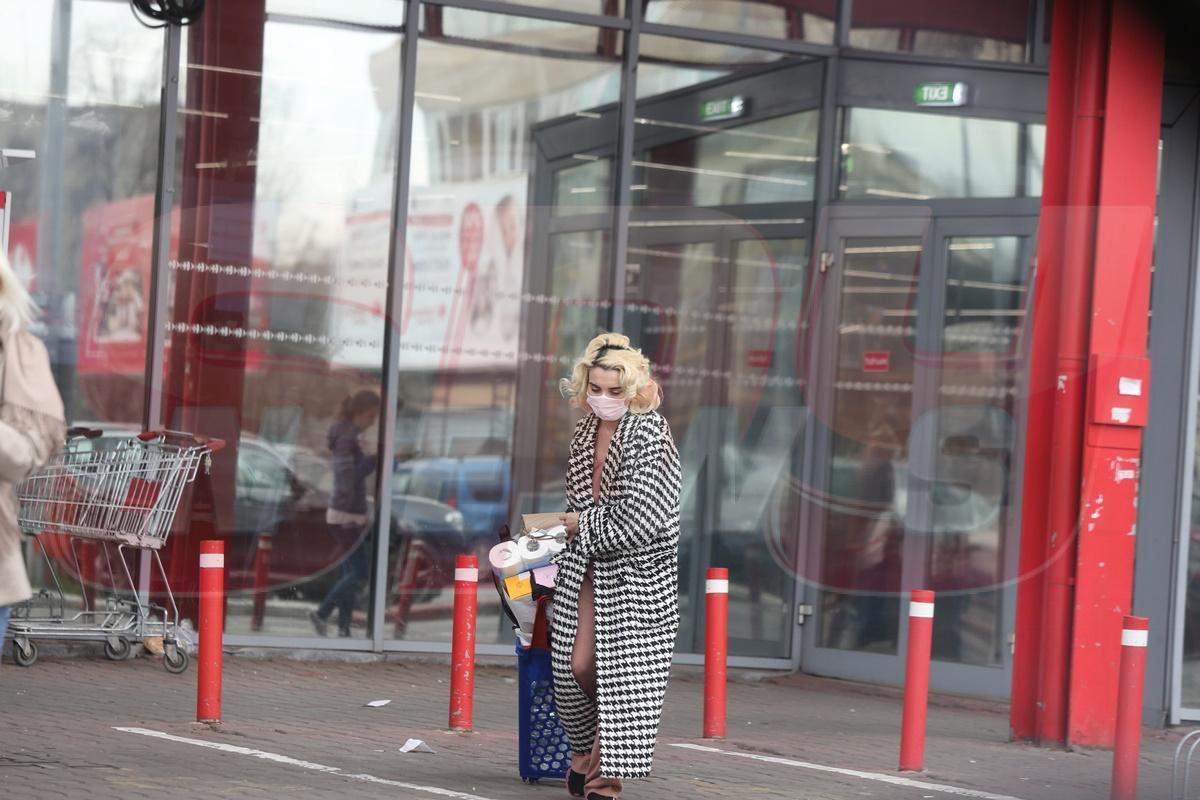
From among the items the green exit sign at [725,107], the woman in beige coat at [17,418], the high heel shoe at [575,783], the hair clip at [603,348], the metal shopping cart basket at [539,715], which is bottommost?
the high heel shoe at [575,783]

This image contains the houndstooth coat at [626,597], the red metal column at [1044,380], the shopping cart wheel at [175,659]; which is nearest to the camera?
the houndstooth coat at [626,597]

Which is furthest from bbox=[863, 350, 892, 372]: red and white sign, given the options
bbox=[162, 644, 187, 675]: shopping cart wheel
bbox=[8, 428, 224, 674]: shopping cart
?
bbox=[162, 644, 187, 675]: shopping cart wheel

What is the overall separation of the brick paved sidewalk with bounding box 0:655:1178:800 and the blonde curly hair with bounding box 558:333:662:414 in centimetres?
160

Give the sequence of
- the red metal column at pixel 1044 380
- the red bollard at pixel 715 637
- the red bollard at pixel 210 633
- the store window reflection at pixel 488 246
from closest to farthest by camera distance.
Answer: the red bollard at pixel 210 633 → the red bollard at pixel 715 637 → the red metal column at pixel 1044 380 → the store window reflection at pixel 488 246

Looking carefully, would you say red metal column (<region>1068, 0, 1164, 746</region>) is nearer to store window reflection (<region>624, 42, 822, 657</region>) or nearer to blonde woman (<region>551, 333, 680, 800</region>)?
store window reflection (<region>624, 42, 822, 657</region>)

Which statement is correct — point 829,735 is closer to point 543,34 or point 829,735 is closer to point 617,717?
point 617,717

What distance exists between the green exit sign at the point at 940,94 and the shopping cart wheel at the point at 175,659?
20.0ft

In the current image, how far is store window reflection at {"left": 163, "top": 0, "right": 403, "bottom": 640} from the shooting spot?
36.9 feet

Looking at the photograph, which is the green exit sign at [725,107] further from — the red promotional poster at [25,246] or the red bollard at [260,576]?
the red promotional poster at [25,246]

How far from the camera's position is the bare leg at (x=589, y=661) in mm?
6656

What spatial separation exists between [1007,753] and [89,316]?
6178 millimetres

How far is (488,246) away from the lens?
12.0 metres

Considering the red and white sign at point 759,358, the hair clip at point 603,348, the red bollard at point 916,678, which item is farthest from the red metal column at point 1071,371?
the hair clip at point 603,348

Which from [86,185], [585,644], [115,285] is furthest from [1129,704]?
[86,185]
